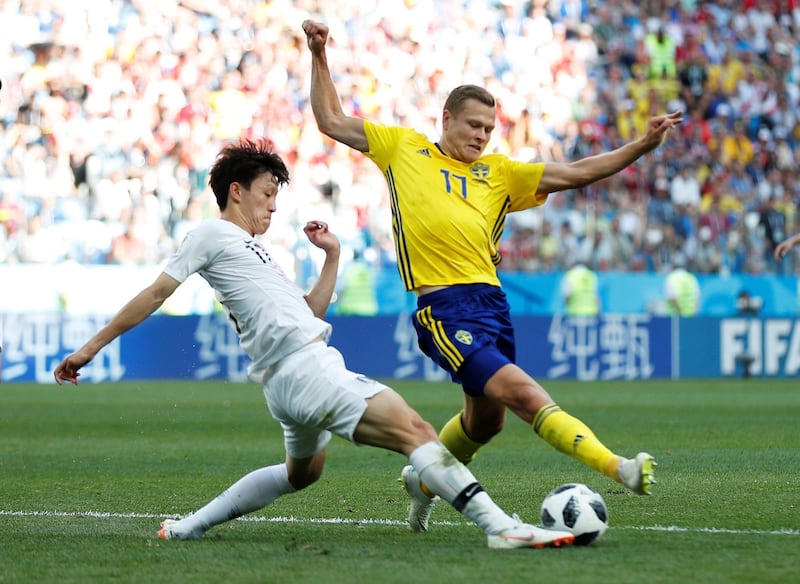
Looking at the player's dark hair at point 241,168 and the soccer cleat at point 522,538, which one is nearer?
the soccer cleat at point 522,538

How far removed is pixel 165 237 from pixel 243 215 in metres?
15.4

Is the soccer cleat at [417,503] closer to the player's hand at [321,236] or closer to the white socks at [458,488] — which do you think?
the white socks at [458,488]

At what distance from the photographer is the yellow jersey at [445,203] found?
21.1ft

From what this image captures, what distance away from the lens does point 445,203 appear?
256 inches

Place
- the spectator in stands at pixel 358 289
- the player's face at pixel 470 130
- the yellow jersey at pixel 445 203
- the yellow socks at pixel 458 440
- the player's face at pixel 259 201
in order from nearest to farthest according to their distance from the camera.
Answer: the player's face at pixel 259 201, the yellow jersey at pixel 445 203, the player's face at pixel 470 130, the yellow socks at pixel 458 440, the spectator in stands at pixel 358 289

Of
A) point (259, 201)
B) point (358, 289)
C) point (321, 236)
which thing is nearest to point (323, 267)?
point (321, 236)

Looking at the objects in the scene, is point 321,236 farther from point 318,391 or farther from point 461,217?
point 318,391

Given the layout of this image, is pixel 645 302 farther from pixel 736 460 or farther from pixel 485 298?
pixel 485 298

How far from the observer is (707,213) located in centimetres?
2500

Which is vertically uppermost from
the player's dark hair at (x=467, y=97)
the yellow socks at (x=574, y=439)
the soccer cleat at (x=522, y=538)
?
the player's dark hair at (x=467, y=97)

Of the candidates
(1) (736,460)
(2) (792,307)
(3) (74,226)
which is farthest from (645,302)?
(1) (736,460)

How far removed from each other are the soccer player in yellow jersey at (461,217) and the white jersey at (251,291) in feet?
2.22

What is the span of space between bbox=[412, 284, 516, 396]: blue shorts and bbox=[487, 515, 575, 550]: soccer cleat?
30.5 inches

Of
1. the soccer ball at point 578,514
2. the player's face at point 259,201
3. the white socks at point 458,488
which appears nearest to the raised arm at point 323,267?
the player's face at point 259,201
